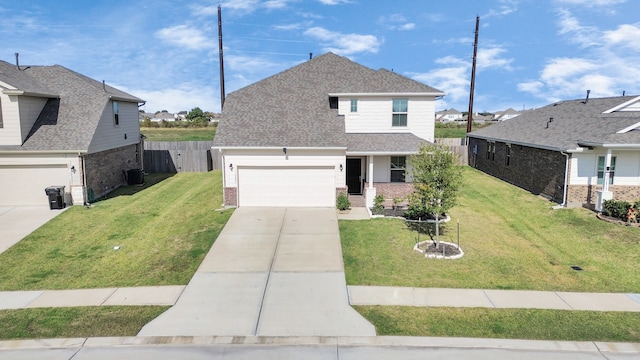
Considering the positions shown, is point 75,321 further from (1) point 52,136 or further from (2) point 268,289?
(1) point 52,136

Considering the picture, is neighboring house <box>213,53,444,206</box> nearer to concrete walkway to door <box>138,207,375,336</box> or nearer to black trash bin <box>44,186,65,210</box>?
concrete walkway to door <box>138,207,375,336</box>

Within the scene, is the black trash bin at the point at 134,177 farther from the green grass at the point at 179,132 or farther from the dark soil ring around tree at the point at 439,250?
the green grass at the point at 179,132

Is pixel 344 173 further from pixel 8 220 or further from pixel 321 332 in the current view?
pixel 8 220

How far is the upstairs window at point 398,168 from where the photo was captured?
1984 centimetres

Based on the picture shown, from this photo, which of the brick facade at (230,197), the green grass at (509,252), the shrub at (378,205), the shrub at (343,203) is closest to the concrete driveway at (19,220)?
the brick facade at (230,197)

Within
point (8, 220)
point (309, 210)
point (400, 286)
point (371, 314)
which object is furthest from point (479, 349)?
point (8, 220)

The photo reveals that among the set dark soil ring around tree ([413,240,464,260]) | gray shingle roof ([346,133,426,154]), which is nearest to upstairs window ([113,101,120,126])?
gray shingle roof ([346,133,426,154])

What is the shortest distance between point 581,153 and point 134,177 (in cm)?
2300

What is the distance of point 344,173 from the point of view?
62.5 feet

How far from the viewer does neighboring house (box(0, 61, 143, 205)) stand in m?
19.2

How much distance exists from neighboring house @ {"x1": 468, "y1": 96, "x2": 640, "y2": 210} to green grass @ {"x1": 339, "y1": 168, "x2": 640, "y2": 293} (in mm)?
1470

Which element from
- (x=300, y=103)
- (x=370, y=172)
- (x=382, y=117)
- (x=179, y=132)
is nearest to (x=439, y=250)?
(x=370, y=172)

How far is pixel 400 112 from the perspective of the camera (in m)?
20.8

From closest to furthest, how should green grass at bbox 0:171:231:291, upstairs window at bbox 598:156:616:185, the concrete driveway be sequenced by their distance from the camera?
1. green grass at bbox 0:171:231:291
2. the concrete driveway
3. upstairs window at bbox 598:156:616:185
